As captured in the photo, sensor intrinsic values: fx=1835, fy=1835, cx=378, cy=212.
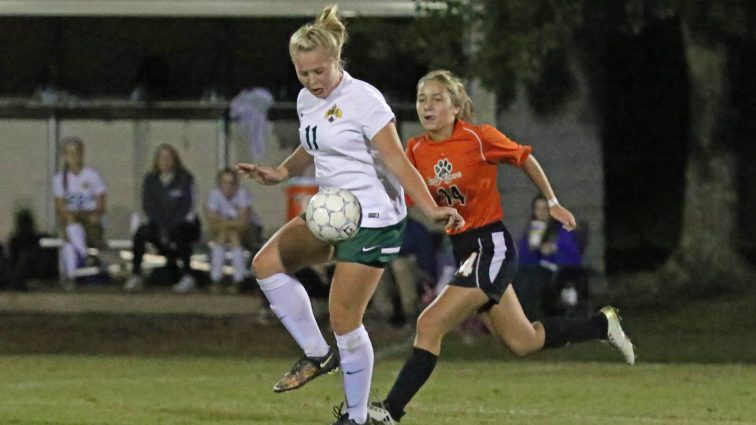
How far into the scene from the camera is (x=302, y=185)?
63.7 ft

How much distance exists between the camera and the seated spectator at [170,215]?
18734 mm

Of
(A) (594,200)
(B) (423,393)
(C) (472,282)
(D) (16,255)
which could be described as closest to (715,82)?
(A) (594,200)

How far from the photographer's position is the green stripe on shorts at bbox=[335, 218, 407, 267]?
8516 mm

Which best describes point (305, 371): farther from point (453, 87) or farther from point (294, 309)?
point (453, 87)

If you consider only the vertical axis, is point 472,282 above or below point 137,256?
above

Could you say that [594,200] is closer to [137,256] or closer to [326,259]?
[137,256]

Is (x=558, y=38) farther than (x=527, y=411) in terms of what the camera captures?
Yes

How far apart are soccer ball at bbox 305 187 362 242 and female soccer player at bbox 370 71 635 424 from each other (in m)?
0.75

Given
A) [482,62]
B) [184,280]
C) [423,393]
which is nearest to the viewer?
[423,393]

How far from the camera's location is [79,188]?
19.1 m

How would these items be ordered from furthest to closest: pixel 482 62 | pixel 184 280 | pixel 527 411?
pixel 184 280, pixel 482 62, pixel 527 411

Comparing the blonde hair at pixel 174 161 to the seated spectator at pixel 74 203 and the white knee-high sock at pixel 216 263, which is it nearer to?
the seated spectator at pixel 74 203

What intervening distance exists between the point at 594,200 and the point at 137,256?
4991 mm

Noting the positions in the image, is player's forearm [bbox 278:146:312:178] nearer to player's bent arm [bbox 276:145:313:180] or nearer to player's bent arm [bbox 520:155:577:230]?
player's bent arm [bbox 276:145:313:180]
